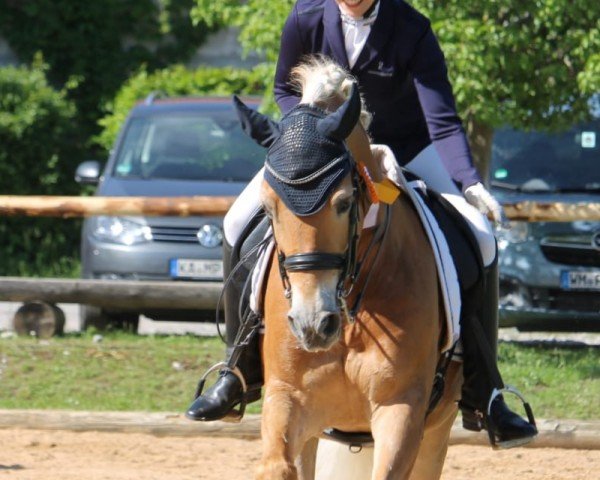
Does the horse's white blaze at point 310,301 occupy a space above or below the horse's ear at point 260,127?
below

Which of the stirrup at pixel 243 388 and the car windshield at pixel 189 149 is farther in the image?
the car windshield at pixel 189 149

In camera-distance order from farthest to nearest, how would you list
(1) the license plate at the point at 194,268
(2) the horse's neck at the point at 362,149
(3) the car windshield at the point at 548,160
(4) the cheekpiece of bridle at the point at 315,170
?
(3) the car windshield at the point at 548,160 < (1) the license plate at the point at 194,268 < (2) the horse's neck at the point at 362,149 < (4) the cheekpiece of bridle at the point at 315,170

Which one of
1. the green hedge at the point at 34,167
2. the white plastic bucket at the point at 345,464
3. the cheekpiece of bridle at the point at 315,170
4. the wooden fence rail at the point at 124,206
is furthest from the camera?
the green hedge at the point at 34,167

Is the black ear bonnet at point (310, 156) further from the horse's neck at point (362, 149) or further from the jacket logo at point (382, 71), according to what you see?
the jacket logo at point (382, 71)

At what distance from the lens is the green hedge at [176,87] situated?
52.9 feet

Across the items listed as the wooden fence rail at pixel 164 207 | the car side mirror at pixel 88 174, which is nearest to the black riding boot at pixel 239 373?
the wooden fence rail at pixel 164 207

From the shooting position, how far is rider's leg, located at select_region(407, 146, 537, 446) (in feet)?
17.9

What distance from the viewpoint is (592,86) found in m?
9.01

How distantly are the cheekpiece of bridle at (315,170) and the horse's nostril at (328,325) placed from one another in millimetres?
131

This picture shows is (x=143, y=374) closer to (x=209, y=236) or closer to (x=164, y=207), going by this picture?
(x=164, y=207)

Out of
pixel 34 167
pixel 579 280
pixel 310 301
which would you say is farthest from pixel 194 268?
pixel 310 301

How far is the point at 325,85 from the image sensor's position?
4.71m

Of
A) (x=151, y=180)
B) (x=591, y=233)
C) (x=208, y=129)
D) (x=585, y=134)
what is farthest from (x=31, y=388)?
(x=585, y=134)

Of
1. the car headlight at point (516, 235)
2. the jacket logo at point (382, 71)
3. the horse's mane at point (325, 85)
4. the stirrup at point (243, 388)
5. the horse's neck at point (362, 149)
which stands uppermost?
the horse's mane at point (325, 85)
